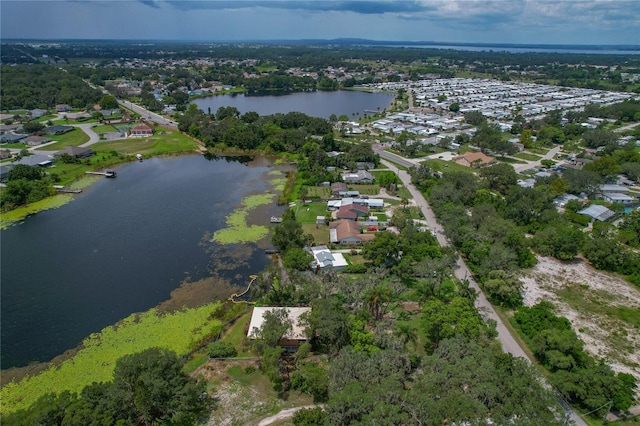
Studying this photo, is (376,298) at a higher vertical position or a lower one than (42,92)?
lower

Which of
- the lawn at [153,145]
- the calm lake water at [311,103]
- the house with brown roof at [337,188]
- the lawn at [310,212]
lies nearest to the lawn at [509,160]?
the house with brown roof at [337,188]

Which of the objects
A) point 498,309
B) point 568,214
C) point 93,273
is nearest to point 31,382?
point 93,273

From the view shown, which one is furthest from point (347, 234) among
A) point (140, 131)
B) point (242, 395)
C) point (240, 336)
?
point (140, 131)

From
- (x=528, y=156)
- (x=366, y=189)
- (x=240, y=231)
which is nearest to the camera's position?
(x=240, y=231)

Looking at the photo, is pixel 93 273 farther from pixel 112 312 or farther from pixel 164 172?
pixel 164 172

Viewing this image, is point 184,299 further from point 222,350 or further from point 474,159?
point 474,159

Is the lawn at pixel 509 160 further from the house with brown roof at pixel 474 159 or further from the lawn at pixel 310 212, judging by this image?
the lawn at pixel 310 212
